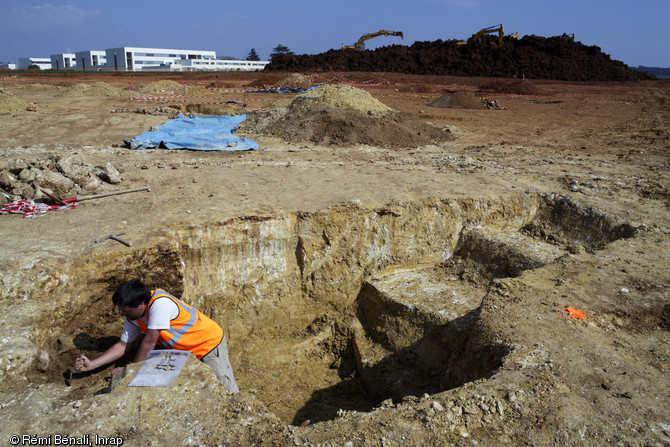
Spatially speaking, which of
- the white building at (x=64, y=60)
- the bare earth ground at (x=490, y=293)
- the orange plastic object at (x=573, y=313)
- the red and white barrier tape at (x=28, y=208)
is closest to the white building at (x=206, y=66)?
the white building at (x=64, y=60)

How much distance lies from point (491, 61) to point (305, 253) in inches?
1253

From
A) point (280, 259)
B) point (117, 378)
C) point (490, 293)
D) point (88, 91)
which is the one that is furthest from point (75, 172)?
point (88, 91)

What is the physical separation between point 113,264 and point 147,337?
4.81ft

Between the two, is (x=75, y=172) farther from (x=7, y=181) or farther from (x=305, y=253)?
(x=305, y=253)

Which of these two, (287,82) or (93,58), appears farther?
(93,58)

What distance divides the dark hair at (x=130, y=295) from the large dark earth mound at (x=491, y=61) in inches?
1268

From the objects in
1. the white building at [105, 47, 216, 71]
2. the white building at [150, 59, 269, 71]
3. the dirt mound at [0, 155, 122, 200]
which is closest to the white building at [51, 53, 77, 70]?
the white building at [105, 47, 216, 71]

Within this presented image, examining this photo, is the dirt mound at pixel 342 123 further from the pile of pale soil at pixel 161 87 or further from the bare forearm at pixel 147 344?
the pile of pale soil at pixel 161 87

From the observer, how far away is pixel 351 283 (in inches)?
244

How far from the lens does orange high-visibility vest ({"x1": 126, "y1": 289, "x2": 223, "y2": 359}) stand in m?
3.74

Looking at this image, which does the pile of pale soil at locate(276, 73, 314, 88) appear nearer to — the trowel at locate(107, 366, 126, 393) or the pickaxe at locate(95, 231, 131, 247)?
the pickaxe at locate(95, 231, 131, 247)

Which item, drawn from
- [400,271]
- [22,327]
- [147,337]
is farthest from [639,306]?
[22,327]

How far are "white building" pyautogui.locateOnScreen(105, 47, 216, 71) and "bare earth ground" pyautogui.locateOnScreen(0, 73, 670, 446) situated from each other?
169 feet

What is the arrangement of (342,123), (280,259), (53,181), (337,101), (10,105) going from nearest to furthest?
(280,259)
(53,181)
(342,123)
(337,101)
(10,105)
